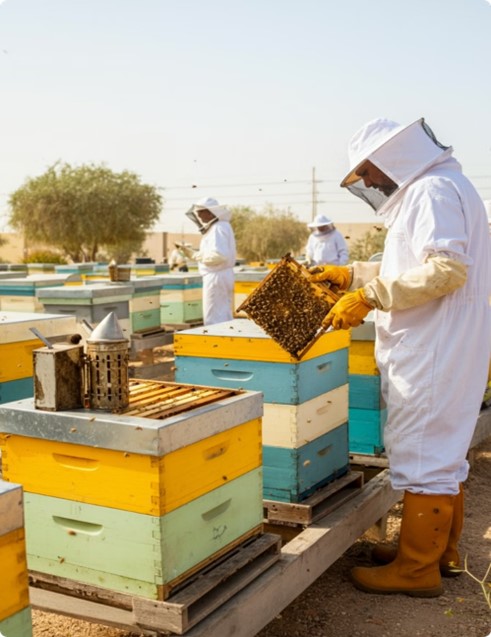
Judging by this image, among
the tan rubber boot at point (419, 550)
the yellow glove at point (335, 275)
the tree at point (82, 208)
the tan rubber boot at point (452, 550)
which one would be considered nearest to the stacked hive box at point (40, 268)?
the yellow glove at point (335, 275)

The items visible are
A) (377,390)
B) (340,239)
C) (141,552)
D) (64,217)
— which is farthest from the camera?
(64,217)

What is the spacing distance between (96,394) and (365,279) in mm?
1800

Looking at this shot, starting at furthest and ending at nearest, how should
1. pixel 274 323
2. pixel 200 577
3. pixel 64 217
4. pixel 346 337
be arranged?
pixel 64 217
pixel 346 337
pixel 274 323
pixel 200 577

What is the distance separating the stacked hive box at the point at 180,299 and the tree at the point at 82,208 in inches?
916

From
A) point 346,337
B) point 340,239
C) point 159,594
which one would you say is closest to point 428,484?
point 346,337

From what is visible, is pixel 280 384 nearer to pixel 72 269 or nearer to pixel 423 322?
pixel 423 322

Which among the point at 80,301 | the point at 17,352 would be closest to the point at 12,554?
the point at 17,352

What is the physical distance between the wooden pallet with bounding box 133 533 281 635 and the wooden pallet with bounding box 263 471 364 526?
384 mm

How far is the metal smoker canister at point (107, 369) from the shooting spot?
96.4 inches

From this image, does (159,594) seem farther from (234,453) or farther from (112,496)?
(234,453)

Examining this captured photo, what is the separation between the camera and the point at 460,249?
3041 mm

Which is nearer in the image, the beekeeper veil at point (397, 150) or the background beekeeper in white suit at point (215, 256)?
the beekeeper veil at point (397, 150)

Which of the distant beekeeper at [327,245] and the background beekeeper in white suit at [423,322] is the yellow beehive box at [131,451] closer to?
the background beekeeper in white suit at [423,322]

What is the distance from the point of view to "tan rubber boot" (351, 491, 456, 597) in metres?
3.22
